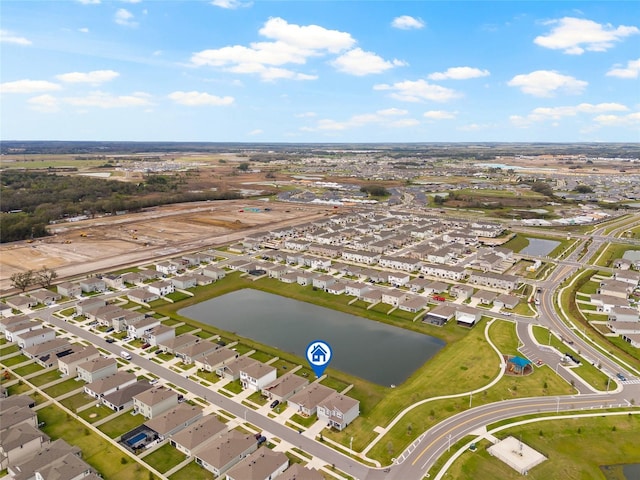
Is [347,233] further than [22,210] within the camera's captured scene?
No

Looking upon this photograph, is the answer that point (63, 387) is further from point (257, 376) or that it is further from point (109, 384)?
point (257, 376)

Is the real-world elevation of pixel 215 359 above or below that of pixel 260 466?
above

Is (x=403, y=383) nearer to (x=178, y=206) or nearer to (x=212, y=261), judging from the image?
(x=212, y=261)

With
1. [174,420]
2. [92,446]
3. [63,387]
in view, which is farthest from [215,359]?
[63,387]

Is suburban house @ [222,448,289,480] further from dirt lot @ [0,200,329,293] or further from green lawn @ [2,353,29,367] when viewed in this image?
dirt lot @ [0,200,329,293]

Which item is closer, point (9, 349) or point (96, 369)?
point (96, 369)

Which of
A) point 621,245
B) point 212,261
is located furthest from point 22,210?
point 621,245

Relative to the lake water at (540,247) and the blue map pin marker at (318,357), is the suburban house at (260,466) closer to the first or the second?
the blue map pin marker at (318,357)
